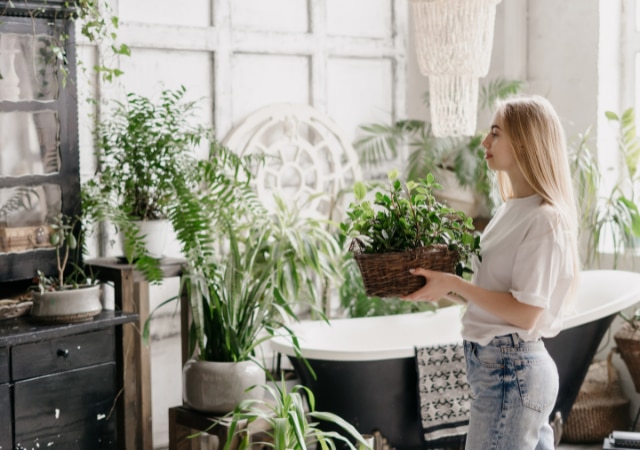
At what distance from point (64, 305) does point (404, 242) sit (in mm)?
1324

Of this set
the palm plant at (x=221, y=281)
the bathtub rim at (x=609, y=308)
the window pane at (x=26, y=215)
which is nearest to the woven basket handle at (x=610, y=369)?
the bathtub rim at (x=609, y=308)

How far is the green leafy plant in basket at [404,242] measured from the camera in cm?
263

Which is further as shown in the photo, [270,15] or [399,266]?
[270,15]

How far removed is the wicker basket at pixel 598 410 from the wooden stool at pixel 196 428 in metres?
1.83

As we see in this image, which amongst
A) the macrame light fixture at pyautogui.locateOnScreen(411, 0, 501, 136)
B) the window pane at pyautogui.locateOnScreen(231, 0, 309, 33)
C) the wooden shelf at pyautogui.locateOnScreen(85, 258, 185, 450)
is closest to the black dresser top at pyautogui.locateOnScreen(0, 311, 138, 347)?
the wooden shelf at pyautogui.locateOnScreen(85, 258, 185, 450)

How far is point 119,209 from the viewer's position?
3.63 m

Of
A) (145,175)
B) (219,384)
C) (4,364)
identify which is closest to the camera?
(4,364)

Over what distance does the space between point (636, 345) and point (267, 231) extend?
1948mm

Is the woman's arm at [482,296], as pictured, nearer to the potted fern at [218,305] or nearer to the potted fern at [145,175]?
the potted fern at [218,305]

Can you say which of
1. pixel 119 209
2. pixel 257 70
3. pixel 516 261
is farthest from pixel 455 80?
pixel 516 261

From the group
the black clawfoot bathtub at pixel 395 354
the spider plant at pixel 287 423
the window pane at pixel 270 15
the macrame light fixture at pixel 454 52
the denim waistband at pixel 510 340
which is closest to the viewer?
the denim waistband at pixel 510 340

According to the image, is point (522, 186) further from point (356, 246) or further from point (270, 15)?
point (270, 15)

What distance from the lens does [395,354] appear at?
150 inches


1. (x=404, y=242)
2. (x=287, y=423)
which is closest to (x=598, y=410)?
(x=287, y=423)
